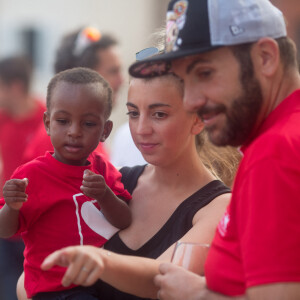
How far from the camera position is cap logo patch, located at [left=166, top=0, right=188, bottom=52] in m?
2.34

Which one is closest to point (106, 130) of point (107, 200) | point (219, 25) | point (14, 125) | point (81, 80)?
point (81, 80)

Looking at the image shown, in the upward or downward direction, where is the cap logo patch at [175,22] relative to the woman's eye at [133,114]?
upward

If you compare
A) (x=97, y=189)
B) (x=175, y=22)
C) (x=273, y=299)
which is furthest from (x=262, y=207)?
(x=97, y=189)

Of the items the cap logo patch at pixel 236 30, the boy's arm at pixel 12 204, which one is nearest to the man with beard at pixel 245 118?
the cap logo patch at pixel 236 30

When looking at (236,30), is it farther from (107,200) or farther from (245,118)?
(107,200)

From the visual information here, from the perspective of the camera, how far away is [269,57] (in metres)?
2.25

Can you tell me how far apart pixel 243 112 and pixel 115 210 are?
1061mm

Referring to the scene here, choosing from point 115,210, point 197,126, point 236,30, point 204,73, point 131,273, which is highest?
point 236,30

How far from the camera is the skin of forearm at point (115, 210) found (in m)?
3.03

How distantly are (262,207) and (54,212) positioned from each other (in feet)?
4.26

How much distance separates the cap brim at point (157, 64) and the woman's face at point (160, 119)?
91 millimetres

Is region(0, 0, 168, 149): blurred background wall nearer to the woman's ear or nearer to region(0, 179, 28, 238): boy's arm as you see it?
the woman's ear

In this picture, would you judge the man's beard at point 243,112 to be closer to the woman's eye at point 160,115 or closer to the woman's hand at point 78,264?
the woman's hand at point 78,264

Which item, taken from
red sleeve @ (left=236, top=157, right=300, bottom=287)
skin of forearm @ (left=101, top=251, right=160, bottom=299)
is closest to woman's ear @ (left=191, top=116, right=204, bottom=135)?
skin of forearm @ (left=101, top=251, right=160, bottom=299)
